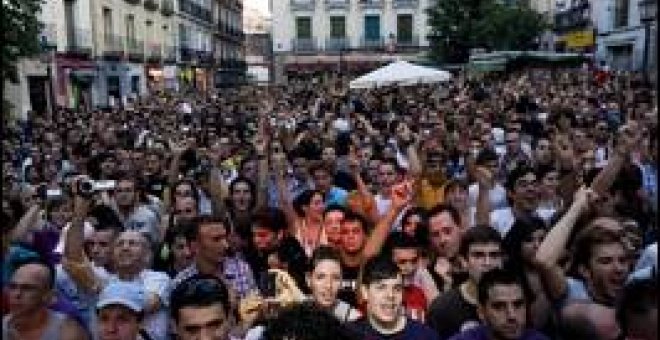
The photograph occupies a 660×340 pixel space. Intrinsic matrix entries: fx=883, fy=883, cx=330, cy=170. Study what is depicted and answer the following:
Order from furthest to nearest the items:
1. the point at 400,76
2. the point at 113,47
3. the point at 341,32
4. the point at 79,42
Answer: the point at 341,32 < the point at 113,47 < the point at 79,42 < the point at 400,76

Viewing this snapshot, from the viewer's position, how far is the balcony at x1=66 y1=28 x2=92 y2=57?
3063 cm

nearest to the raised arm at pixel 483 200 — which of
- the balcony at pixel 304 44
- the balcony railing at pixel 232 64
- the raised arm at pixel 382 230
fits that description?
the raised arm at pixel 382 230

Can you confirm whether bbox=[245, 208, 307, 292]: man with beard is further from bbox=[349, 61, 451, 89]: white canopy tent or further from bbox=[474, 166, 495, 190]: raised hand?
bbox=[349, 61, 451, 89]: white canopy tent

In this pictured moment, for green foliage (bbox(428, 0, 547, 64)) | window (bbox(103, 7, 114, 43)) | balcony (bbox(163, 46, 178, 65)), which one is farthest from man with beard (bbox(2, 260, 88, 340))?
balcony (bbox(163, 46, 178, 65))

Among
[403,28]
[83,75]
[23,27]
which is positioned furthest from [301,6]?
[23,27]

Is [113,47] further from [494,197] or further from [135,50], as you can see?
[494,197]

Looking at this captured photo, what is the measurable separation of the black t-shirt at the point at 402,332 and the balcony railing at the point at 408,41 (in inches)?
2124

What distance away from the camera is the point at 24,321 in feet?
10.8

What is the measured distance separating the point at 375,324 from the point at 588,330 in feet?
2.83

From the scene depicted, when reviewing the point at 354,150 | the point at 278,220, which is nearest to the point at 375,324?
the point at 278,220

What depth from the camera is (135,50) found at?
128 feet

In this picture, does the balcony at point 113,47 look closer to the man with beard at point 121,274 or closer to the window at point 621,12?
the window at point 621,12

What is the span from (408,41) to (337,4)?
17.0ft

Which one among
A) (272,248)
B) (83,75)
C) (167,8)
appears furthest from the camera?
(167,8)
